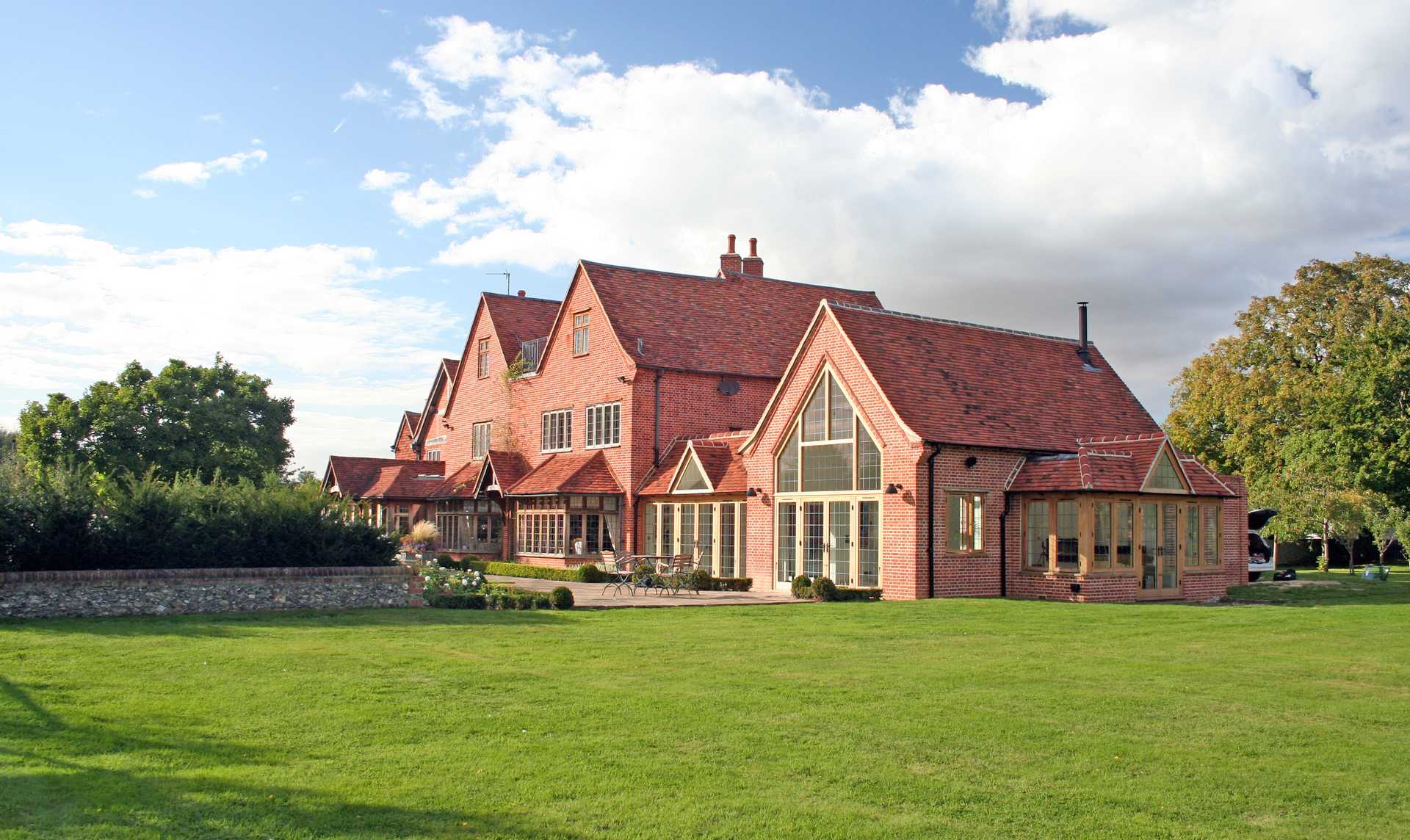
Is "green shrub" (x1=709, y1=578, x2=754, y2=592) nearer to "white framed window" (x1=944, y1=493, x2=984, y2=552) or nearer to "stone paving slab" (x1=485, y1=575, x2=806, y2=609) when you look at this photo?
"stone paving slab" (x1=485, y1=575, x2=806, y2=609)

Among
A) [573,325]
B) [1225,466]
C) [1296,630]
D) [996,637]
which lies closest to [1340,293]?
[1225,466]

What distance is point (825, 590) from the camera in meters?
24.2

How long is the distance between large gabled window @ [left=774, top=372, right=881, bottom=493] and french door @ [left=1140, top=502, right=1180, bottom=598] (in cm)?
593

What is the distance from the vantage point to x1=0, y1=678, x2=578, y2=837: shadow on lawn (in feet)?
22.3

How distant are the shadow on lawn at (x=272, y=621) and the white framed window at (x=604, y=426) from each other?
14436 mm

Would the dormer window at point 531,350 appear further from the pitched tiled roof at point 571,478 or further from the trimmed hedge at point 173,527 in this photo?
the trimmed hedge at point 173,527

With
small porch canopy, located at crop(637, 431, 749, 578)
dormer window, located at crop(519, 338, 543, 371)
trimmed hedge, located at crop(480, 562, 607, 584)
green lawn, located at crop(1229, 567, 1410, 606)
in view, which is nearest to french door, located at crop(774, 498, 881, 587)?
small porch canopy, located at crop(637, 431, 749, 578)

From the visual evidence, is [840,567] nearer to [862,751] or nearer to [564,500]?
[564,500]

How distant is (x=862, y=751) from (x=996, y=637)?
8428 mm

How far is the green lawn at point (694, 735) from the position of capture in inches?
280

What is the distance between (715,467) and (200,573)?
1407 cm

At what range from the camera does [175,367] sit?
4978cm

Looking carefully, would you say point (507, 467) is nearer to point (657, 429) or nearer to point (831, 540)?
point (657, 429)

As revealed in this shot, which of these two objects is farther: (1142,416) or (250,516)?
(1142,416)
